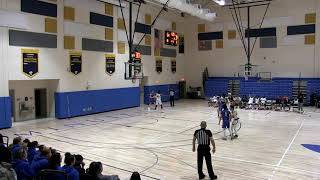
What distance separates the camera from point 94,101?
21.9 m

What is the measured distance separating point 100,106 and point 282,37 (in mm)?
16547

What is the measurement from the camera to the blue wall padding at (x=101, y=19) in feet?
70.6

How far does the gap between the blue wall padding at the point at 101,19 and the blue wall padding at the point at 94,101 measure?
461cm

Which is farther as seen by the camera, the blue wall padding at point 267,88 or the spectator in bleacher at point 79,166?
the blue wall padding at point 267,88

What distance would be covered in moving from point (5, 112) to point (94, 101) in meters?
6.41

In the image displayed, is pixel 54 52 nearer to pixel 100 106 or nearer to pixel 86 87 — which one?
pixel 86 87

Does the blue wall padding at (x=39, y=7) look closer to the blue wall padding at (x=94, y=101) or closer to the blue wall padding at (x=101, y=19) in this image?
the blue wall padding at (x=101, y=19)

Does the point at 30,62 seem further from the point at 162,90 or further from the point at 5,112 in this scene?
the point at 162,90

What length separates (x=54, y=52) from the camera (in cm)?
1900

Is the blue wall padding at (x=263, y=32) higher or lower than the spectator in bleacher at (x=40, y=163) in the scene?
higher

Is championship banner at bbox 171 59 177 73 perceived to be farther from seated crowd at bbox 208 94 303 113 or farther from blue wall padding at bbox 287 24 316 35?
blue wall padding at bbox 287 24 316 35

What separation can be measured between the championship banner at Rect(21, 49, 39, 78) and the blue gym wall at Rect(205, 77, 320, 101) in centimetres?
1706

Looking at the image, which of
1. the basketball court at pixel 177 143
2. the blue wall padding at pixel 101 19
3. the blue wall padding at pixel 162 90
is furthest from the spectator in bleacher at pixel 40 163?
the blue wall padding at pixel 162 90

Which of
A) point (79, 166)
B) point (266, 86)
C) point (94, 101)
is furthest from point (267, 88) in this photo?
point (79, 166)
